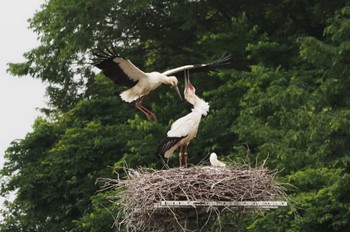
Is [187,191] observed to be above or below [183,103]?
above

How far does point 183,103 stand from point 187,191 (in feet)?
35.0

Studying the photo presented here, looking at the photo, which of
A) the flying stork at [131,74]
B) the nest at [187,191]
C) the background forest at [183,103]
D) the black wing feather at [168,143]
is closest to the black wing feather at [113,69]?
the flying stork at [131,74]

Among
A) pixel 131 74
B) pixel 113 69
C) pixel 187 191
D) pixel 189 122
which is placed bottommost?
pixel 187 191

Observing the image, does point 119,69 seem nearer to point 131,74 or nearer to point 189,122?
point 131,74

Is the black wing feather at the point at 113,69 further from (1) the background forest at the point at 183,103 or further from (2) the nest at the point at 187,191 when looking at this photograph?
(1) the background forest at the point at 183,103

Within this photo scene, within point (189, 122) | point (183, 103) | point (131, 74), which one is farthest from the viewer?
point (183, 103)

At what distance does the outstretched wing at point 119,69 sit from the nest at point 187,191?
60.6 inches

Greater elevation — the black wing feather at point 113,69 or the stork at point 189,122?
the black wing feather at point 113,69

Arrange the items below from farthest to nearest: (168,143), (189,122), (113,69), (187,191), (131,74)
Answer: (113,69) < (131,74) < (168,143) < (189,122) < (187,191)

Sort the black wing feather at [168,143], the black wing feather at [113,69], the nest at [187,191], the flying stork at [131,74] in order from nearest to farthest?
the nest at [187,191] → the black wing feather at [168,143] → the flying stork at [131,74] → the black wing feather at [113,69]

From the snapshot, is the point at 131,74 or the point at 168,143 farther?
the point at 131,74

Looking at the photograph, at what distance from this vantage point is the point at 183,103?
24969 mm

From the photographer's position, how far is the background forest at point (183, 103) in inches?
821

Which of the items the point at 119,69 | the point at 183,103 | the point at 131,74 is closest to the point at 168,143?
the point at 131,74
